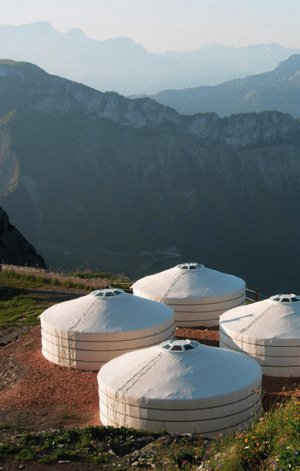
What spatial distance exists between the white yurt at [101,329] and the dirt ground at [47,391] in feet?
1.05

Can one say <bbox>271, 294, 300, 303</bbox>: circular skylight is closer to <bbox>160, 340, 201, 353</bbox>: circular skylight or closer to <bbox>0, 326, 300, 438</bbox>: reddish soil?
<bbox>0, 326, 300, 438</bbox>: reddish soil

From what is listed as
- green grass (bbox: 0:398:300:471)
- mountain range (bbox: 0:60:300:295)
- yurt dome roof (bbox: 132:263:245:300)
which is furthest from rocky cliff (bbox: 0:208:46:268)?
mountain range (bbox: 0:60:300:295)

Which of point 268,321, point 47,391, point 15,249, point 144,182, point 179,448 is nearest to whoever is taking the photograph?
point 179,448

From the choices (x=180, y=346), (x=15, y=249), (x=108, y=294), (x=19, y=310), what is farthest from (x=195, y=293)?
(x=15, y=249)

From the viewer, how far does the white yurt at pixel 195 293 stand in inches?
650

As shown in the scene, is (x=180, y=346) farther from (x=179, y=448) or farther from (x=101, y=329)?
(x=101, y=329)

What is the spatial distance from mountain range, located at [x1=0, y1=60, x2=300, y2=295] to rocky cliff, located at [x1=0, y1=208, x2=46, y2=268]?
40.9m

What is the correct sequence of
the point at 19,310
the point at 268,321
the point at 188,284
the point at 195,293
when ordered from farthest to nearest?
the point at 19,310 → the point at 188,284 → the point at 195,293 → the point at 268,321

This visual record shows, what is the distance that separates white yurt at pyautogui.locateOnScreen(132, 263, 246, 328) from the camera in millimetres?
16516

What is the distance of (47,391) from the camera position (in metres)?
12.1

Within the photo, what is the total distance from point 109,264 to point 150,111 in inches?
1665

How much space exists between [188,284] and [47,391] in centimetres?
588

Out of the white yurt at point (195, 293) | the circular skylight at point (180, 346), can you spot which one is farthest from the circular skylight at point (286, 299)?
the circular skylight at point (180, 346)

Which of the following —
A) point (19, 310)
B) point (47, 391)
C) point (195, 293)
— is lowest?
point (19, 310)
